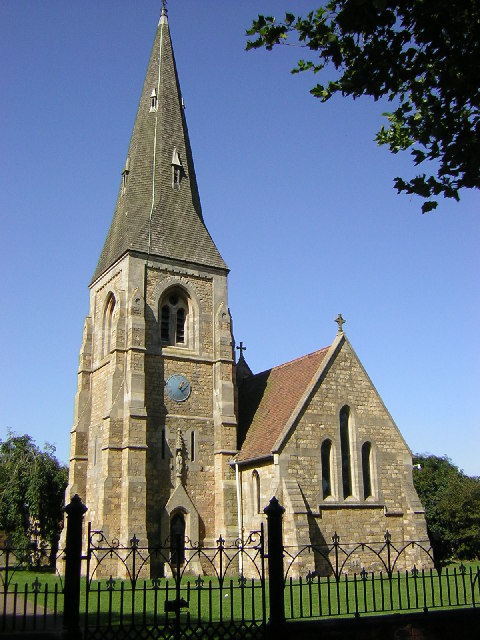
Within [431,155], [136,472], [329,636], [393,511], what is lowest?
[329,636]

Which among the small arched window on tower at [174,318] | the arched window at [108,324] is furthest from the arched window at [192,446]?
the arched window at [108,324]

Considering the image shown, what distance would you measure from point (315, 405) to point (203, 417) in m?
5.17

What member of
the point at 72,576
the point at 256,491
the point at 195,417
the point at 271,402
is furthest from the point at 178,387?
the point at 72,576

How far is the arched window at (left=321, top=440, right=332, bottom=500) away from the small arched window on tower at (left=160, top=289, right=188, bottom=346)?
7602 millimetres

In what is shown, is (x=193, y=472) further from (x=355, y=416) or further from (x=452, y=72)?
(x=452, y=72)

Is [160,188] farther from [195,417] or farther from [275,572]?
[275,572]

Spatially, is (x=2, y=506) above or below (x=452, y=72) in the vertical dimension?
below

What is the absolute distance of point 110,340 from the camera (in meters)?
29.6

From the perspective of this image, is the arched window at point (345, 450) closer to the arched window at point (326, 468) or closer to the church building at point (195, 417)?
the church building at point (195, 417)

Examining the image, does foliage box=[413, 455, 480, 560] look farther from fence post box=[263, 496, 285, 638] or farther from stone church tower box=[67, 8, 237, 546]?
fence post box=[263, 496, 285, 638]

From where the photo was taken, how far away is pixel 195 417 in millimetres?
27906

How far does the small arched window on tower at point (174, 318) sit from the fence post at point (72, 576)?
17.5m

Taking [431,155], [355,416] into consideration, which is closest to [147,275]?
[355,416]

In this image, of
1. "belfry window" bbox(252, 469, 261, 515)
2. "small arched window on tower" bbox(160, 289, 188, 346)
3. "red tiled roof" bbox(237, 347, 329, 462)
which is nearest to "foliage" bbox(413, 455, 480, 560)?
"red tiled roof" bbox(237, 347, 329, 462)
